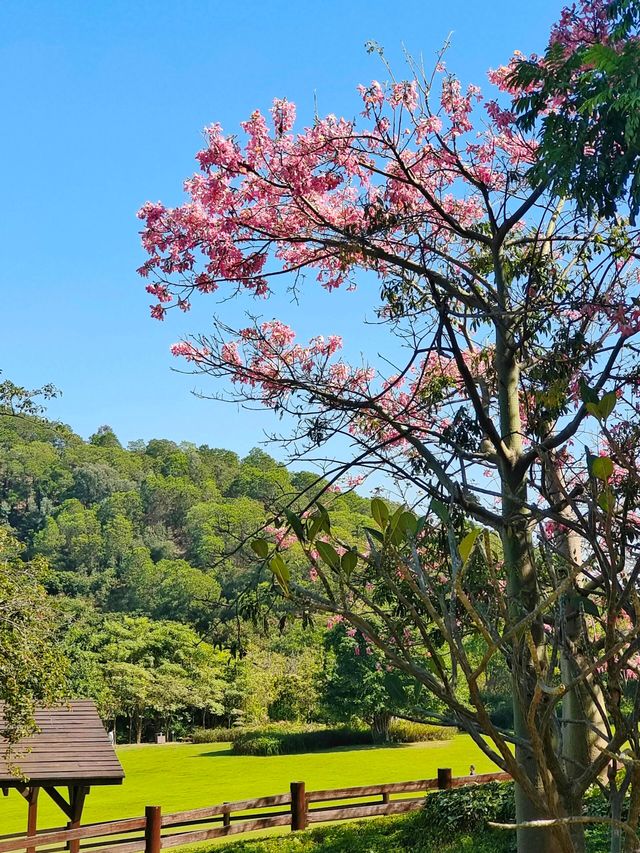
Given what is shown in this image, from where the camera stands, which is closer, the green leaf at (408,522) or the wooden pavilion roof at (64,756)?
the green leaf at (408,522)

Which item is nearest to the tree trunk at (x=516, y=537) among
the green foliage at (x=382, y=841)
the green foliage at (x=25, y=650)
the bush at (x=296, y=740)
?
the green foliage at (x=382, y=841)

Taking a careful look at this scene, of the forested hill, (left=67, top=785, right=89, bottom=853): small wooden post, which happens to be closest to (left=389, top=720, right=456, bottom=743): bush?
the forested hill

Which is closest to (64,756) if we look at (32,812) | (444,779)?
(32,812)

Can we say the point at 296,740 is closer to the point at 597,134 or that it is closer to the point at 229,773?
the point at 229,773

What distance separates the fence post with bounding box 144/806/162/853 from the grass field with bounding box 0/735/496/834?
1017 cm

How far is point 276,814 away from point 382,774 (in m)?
11.9

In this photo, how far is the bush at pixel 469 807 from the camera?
10758mm

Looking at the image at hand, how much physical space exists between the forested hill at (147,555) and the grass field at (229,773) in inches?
148

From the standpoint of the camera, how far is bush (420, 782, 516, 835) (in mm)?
10758

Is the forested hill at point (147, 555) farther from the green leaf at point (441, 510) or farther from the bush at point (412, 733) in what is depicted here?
the bush at point (412, 733)

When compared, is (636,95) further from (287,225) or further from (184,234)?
(184,234)

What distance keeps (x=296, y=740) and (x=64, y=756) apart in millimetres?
20068

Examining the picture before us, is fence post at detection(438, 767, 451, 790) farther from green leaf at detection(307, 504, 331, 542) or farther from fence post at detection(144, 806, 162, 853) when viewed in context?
green leaf at detection(307, 504, 331, 542)

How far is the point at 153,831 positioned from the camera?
11180mm
